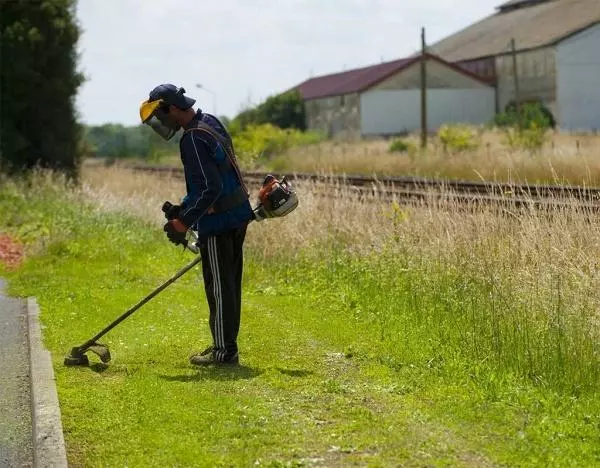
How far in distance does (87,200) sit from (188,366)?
13.4 m

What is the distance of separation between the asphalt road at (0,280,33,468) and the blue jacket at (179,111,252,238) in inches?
64.1

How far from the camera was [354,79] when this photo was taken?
78312mm

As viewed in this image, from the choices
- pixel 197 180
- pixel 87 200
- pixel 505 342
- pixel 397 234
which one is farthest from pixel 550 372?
pixel 87 200

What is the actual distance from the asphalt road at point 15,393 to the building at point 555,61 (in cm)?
5674

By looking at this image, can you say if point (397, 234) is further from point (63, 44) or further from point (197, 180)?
point (63, 44)

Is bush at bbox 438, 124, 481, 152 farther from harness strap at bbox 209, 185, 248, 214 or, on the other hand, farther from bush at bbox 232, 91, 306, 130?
bush at bbox 232, 91, 306, 130

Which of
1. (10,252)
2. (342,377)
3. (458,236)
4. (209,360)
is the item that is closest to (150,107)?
(209,360)

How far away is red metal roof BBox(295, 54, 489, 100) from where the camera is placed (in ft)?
236

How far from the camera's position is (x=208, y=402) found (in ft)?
23.3

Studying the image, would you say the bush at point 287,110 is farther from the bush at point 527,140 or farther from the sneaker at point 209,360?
the sneaker at point 209,360

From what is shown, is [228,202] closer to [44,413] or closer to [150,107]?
[150,107]

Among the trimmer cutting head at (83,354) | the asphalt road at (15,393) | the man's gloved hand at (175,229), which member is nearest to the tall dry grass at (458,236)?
the man's gloved hand at (175,229)

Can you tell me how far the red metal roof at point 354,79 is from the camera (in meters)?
72.1

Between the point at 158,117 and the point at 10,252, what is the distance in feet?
29.9
